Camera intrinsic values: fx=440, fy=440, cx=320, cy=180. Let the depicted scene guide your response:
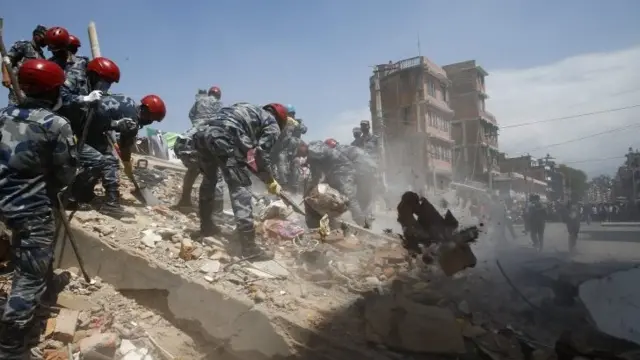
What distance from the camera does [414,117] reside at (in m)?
27.5

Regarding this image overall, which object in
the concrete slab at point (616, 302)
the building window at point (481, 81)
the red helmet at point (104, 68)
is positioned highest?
the building window at point (481, 81)

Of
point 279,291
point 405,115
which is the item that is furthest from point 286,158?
point 405,115

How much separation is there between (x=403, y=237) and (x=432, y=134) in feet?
78.0

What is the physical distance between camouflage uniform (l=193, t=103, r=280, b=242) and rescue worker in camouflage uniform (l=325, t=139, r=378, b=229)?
357 centimetres

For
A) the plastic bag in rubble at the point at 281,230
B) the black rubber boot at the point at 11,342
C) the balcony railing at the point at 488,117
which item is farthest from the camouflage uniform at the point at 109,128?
the balcony railing at the point at 488,117

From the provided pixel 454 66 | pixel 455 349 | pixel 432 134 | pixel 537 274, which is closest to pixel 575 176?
pixel 454 66

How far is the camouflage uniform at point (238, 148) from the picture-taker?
385 cm

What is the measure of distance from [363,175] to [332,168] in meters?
1.02

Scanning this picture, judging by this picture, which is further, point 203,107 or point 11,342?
point 203,107

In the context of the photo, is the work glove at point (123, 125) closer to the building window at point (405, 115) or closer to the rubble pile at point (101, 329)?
the rubble pile at point (101, 329)

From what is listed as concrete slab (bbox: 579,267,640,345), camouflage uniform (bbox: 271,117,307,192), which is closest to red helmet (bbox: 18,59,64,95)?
camouflage uniform (bbox: 271,117,307,192)

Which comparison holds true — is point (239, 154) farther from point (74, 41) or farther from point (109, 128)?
point (74, 41)

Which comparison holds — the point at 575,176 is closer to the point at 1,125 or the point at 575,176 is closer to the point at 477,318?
the point at 477,318

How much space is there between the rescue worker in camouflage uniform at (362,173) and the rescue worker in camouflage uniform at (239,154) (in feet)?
11.7
